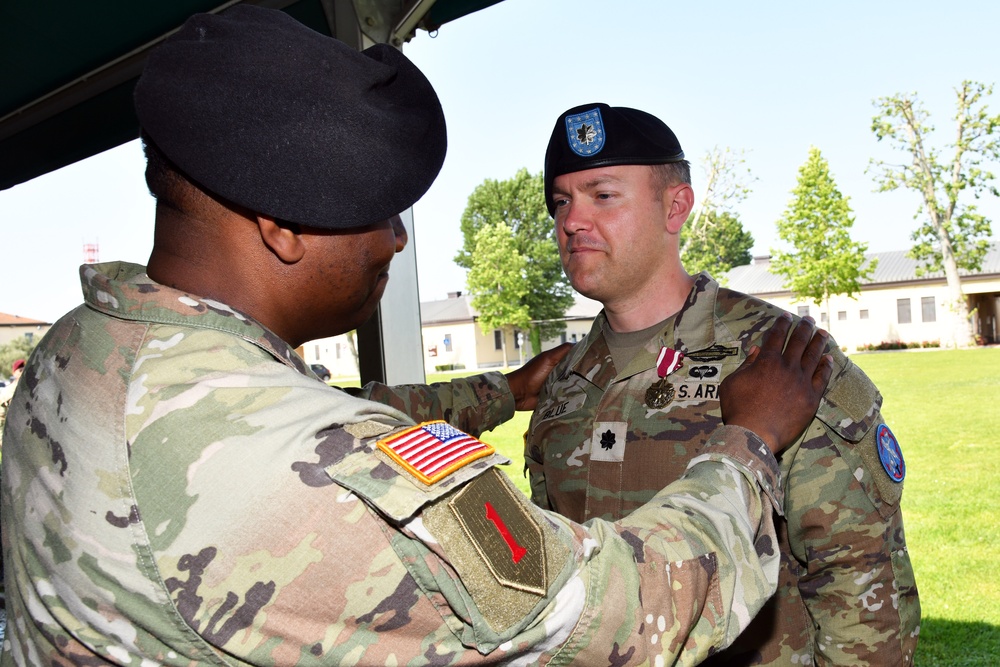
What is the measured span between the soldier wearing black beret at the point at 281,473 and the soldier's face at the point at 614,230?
1313mm

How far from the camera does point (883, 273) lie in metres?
48.8

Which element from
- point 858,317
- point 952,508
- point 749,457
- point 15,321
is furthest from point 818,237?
point 15,321

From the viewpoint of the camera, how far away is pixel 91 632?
3.76ft

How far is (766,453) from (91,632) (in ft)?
3.79

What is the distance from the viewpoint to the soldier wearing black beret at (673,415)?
216cm

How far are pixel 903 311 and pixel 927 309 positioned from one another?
1.21m

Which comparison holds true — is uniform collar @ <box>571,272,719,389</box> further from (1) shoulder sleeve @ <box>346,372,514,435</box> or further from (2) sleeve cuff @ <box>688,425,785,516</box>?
(2) sleeve cuff @ <box>688,425,785,516</box>

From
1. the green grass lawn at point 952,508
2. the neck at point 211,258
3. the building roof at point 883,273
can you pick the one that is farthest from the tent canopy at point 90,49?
the building roof at point 883,273

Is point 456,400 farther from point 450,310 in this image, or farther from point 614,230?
point 450,310

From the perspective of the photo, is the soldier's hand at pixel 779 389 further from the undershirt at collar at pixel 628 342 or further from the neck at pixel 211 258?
the neck at pixel 211 258

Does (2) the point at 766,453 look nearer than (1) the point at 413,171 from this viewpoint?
No

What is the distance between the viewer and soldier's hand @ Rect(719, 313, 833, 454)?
162cm

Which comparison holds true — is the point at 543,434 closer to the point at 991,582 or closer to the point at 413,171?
the point at 413,171

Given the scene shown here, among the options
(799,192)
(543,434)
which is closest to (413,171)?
(543,434)
